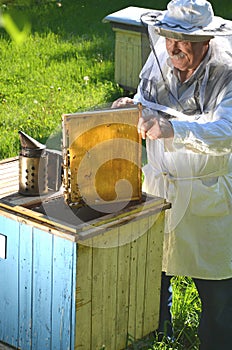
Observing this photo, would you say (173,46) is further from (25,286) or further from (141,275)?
(25,286)

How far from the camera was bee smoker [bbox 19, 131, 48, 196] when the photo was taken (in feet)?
9.27

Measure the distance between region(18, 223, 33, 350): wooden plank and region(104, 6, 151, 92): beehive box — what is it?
413cm

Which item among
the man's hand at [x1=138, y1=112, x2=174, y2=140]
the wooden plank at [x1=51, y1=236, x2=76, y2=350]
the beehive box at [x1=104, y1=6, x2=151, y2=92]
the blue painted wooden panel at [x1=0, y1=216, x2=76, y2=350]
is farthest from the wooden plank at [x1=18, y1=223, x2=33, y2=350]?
the beehive box at [x1=104, y1=6, x2=151, y2=92]

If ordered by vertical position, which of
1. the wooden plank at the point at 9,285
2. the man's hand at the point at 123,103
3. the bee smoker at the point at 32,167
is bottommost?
the wooden plank at the point at 9,285

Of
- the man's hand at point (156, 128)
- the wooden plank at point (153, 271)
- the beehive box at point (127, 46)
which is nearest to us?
the man's hand at point (156, 128)

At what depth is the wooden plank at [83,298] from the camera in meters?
Answer: 2.64

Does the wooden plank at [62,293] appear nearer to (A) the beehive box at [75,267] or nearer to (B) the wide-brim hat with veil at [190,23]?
(A) the beehive box at [75,267]

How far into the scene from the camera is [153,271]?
302 centimetres

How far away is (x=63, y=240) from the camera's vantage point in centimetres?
262

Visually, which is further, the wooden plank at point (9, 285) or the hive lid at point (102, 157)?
the wooden plank at point (9, 285)

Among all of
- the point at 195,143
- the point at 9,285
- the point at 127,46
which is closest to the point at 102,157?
the point at 195,143

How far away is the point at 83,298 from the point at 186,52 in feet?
3.12

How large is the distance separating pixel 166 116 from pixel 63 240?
25.9 inches

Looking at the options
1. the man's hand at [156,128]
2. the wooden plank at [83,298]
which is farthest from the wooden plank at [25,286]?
the man's hand at [156,128]
